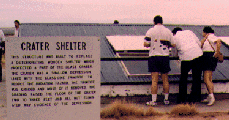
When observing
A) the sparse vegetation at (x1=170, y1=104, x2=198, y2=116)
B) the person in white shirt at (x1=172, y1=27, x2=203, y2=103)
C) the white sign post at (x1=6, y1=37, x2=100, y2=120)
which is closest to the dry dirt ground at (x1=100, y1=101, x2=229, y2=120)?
the sparse vegetation at (x1=170, y1=104, x2=198, y2=116)

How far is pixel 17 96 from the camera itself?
3066 millimetres

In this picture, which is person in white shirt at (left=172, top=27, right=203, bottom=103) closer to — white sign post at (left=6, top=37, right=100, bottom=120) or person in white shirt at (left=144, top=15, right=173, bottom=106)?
person in white shirt at (left=144, top=15, right=173, bottom=106)

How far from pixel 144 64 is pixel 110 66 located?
91cm

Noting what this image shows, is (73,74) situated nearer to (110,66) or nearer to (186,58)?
(186,58)

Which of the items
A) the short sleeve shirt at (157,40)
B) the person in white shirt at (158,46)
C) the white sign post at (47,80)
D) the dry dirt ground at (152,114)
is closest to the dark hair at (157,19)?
the person in white shirt at (158,46)

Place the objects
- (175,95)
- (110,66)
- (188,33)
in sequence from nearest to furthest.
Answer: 1. (188,33)
2. (175,95)
3. (110,66)

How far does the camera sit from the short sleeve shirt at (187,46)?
18.1 feet

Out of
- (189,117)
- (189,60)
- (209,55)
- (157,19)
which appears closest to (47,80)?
(189,117)

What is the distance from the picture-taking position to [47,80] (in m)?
3.07

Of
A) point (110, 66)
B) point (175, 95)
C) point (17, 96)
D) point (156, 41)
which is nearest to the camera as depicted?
point (17, 96)

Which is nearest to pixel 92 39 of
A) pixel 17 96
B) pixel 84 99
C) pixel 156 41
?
pixel 84 99

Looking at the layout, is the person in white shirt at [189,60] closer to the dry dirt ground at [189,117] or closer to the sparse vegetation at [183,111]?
the sparse vegetation at [183,111]

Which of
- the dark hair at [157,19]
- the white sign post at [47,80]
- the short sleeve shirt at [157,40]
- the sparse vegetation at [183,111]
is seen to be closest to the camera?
the white sign post at [47,80]

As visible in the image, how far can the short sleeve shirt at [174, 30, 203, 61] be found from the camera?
5.53 meters
